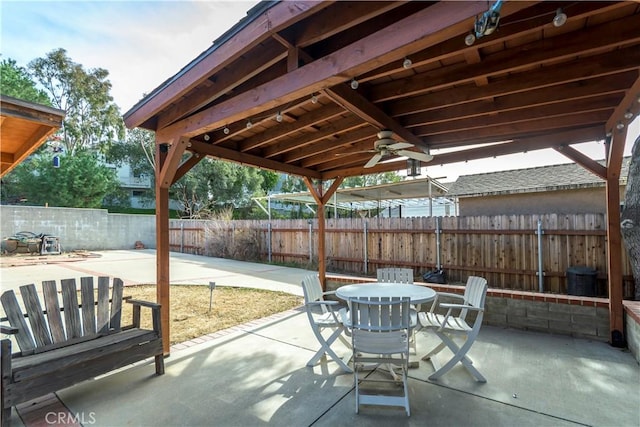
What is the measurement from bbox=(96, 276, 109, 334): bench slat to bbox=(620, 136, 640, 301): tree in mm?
6539

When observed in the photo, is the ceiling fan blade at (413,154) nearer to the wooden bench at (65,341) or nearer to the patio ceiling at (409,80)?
the patio ceiling at (409,80)

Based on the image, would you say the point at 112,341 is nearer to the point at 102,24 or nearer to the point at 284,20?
the point at 284,20

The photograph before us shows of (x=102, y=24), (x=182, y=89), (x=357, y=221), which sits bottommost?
(x=357, y=221)

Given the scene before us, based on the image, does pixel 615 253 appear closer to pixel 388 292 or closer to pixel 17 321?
pixel 388 292

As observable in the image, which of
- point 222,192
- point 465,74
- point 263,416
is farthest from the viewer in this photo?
point 222,192

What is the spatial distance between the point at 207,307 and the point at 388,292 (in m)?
3.47

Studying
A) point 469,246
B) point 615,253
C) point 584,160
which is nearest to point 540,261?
point 469,246

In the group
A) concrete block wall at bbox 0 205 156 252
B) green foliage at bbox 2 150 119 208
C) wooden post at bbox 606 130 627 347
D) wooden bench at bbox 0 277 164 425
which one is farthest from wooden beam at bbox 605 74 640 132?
green foliage at bbox 2 150 119 208

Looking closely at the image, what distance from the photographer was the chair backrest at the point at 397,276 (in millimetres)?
4180

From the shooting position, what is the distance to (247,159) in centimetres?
474

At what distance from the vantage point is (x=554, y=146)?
3.96m

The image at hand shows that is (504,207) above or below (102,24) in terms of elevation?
below

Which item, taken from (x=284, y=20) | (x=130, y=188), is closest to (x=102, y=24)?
(x=284, y=20)

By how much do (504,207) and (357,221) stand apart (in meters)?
4.51
